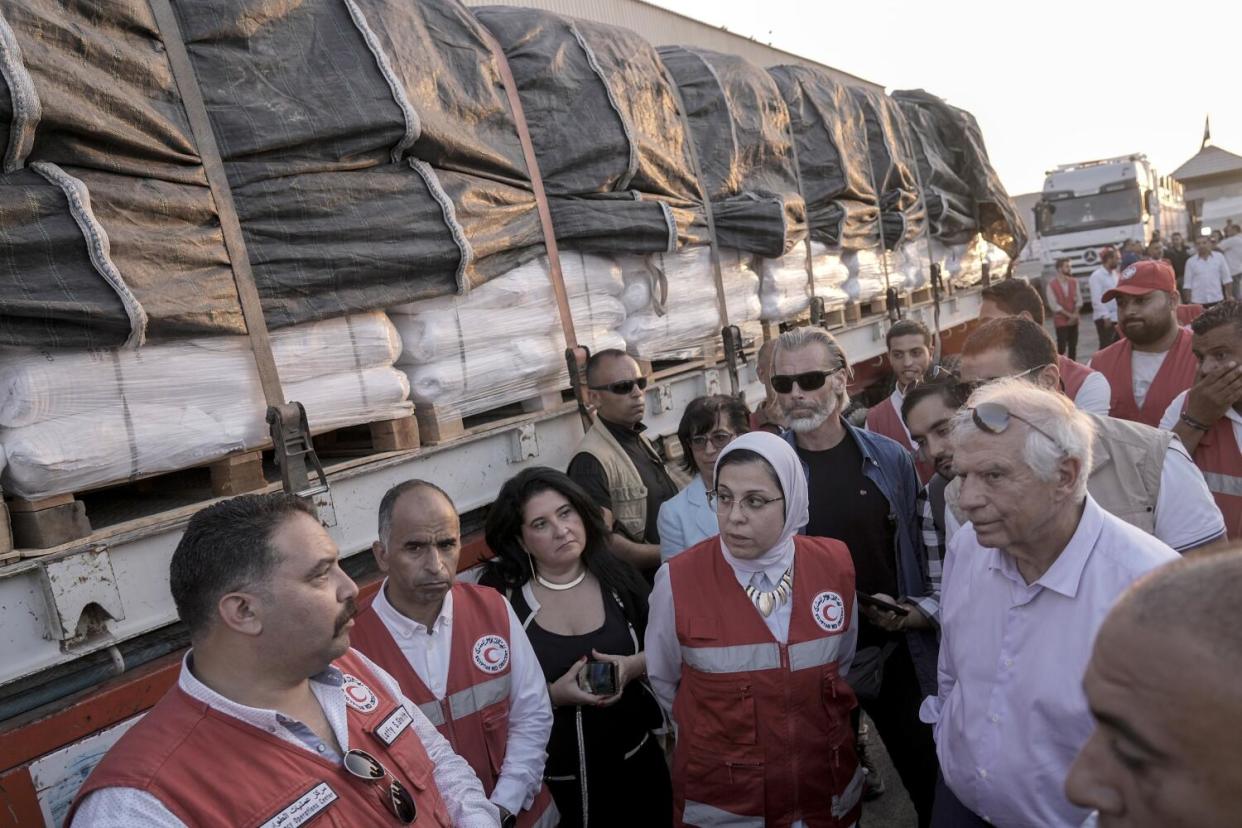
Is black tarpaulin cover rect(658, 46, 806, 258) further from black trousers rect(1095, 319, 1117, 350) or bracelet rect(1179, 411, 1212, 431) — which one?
black trousers rect(1095, 319, 1117, 350)

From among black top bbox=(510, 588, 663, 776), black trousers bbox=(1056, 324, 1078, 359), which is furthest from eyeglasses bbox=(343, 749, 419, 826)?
black trousers bbox=(1056, 324, 1078, 359)

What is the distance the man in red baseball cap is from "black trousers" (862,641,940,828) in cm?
194

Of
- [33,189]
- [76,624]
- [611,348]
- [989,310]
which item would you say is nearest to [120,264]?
[33,189]

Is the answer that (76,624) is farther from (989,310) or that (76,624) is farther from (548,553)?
(989,310)

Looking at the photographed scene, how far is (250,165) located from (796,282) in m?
3.79

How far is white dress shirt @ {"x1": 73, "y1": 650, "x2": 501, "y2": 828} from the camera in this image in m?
1.51

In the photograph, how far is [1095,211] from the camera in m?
19.6

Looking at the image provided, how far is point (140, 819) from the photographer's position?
1500 millimetres

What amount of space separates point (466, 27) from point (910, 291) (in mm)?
5361

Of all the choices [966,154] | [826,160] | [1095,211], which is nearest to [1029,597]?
[826,160]

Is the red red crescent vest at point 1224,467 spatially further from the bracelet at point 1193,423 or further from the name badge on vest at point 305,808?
the name badge on vest at point 305,808

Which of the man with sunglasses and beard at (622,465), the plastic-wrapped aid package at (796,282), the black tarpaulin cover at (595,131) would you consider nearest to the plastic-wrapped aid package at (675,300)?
the black tarpaulin cover at (595,131)

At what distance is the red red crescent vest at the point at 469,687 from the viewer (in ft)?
8.19

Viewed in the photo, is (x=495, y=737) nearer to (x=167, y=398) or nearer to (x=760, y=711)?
(x=760, y=711)
